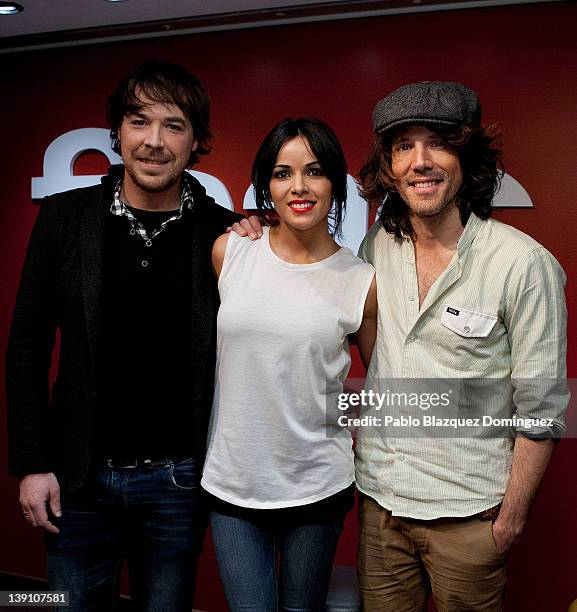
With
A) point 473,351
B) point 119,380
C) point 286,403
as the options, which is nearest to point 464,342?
point 473,351

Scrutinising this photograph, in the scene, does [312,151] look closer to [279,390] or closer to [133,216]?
[133,216]

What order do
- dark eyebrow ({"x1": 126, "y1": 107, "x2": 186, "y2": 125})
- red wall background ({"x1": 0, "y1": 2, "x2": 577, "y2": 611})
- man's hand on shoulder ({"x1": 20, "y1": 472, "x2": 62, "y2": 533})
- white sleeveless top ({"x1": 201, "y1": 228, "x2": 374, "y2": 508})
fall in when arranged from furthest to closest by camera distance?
1. red wall background ({"x1": 0, "y1": 2, "x2": 577, "y2": 611})
2. dark eyebrow ({"x1": 126, "y1": 107, "x2": 186, "y2": 125})
3. man's hand on shoulder ({"x1": 20, "y1": 472, "x2": 62, "y2": 533})
4. white sleeveless top ({"x1": 201, "y1": 228, "x2": 374, "y2": 508})

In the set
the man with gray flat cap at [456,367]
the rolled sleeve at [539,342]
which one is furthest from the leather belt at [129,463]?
the rolled sleeve at [539,342]

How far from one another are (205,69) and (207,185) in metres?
0.61

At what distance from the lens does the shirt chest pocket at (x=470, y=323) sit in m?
2.05

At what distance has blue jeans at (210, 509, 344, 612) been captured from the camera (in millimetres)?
2037

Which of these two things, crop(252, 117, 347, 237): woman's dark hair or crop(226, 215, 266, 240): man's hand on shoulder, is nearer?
crop(252, 117, 347, 237): woman's dark hair

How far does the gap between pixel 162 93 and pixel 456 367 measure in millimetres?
1207

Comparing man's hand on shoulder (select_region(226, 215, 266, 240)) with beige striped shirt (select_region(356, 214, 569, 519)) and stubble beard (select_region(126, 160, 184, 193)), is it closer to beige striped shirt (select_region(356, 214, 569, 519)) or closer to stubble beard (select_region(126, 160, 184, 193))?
stubble beard (select_region(126, 160, 184, 193))

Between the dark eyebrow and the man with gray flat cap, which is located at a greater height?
the dark eyebrow

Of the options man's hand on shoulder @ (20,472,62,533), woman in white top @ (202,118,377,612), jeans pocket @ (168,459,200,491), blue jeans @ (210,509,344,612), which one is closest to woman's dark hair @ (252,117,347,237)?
woman in white top @ (202,118,377,612)

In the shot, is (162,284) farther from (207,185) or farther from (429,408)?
(207,185)

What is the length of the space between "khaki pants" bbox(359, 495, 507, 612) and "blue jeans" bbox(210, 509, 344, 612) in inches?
7.0

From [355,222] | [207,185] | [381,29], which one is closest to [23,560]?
[207,185]
